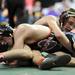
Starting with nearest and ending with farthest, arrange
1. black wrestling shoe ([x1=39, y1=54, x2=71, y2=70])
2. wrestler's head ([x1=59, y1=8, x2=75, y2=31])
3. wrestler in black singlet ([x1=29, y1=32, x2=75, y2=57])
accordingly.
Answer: black wrestling shoe ([x1=39, y1=54, x2=71, y2=70])
wrestler in black singlet ([x1=29, y1=32, x2=75, y2=57])
wrestler's head ([x1=59, y1=8, x2=75, y2=31])

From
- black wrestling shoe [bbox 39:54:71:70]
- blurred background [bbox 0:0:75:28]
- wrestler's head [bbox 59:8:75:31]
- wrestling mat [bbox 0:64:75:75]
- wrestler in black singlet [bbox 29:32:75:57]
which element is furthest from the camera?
blurred background [bbox 0:0:75:28]

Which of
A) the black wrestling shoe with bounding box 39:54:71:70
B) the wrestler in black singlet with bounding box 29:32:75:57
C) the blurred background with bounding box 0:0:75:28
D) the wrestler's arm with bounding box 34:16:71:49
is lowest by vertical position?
the black wrestling shoe with bounding box 39:54:71:70

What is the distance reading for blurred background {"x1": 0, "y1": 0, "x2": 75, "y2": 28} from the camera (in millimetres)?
7200

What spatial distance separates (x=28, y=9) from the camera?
7.82 metres

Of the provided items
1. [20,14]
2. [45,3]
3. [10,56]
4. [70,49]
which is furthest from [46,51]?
[45,3]

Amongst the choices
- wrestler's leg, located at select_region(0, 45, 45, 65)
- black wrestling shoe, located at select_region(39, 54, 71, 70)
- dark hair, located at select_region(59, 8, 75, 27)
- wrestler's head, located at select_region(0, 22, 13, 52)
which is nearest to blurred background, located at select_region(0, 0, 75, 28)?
dark hair, located at select_region(59, 8, 75, 27)

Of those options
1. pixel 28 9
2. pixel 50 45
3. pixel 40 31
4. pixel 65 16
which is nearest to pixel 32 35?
pixel 40 31

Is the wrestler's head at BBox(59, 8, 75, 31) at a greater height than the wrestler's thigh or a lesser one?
greater

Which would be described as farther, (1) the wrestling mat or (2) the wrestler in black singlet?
(2) the wrestler in black singlet

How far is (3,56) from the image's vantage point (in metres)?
3.58

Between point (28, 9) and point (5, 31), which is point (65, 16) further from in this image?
point (28, 9)

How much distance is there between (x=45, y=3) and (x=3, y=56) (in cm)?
434

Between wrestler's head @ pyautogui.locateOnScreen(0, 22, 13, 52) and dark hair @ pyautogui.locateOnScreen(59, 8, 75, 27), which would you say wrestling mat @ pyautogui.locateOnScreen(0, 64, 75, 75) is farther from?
dark hair @ pyautogui.locateOnScreen(59, 8, 75, 27)
